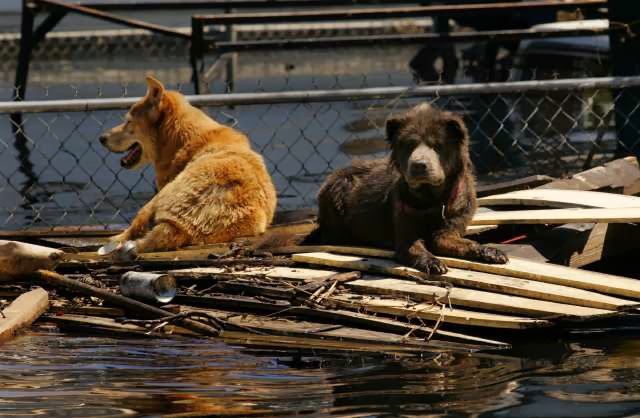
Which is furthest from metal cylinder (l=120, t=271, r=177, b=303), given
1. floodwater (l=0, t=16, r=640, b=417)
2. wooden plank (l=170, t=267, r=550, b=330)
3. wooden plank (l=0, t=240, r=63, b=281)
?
wooden plank (l=0, t=240, r=63, b=281)

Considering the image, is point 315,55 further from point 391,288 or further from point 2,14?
point 391,288

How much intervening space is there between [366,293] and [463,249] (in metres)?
0.65

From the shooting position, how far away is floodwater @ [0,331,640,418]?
5211 mm

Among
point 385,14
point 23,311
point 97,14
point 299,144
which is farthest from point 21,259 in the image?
point 299,144

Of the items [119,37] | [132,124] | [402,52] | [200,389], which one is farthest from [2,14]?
[200,389]

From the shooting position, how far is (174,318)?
658cm

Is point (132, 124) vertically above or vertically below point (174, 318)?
above

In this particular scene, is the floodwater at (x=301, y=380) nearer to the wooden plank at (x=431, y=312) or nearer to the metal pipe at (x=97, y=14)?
the wooden plank at (x=431, y=312)

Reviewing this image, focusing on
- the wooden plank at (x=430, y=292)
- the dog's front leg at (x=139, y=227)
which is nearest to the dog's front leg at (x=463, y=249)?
the wooden plank at (x=430, y=292)

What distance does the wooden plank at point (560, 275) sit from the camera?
21.2 ft

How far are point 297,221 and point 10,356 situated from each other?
295 centimetres

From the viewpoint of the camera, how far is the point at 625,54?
34.6 feet

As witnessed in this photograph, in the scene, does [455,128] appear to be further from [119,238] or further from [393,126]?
[119,238]

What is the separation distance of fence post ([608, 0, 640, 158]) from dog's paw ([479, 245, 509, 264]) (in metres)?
3.86
